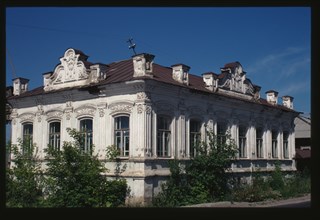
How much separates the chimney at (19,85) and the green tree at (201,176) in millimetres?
8144

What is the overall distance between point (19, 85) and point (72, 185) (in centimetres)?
734

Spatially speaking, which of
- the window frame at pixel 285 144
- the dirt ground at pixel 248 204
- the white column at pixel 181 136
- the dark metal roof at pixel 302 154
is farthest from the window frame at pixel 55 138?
the dark metal roof at pixel 302 154

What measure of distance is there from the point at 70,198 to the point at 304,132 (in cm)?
2217

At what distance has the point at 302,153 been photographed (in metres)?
24.1

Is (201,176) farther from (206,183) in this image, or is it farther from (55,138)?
(55,138)

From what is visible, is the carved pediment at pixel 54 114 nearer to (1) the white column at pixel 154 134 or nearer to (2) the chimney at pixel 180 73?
(1) the white column at pixel 154 134

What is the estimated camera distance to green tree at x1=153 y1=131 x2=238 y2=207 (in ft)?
43.1

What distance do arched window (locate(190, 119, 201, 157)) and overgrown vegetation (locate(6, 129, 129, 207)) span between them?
3.36 meters

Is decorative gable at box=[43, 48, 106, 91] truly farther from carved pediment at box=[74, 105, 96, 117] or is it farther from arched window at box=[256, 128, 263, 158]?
arched window at box=[256, 128, 263, 158]

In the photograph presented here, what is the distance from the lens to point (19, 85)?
56.9 feet

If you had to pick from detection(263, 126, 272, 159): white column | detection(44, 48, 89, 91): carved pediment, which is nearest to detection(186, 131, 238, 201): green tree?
detection(44, 48, 89, 91): carved pediment

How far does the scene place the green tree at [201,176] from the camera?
1315 centimetres

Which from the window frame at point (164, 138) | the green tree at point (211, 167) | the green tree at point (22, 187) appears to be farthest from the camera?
the green tree at point (211, 167)
